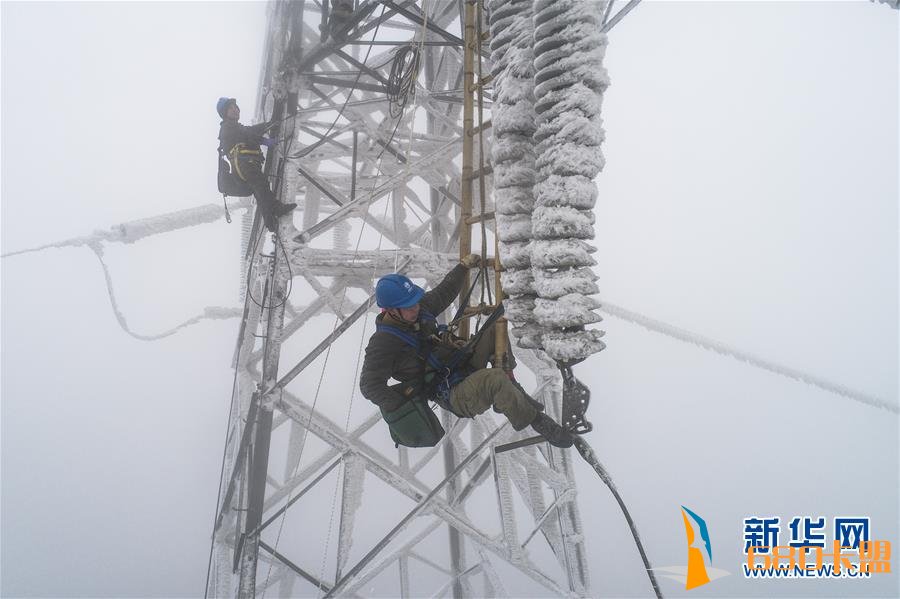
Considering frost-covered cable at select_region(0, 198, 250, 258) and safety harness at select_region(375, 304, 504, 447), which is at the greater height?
frost-covered cable at select_region(0, 198, 250, 258)

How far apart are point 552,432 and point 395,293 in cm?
165

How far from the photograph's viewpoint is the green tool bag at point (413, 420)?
151 inches

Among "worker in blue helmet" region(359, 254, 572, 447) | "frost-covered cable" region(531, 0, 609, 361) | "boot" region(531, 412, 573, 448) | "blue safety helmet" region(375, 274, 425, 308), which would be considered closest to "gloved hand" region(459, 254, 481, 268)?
"worker in blue helmet" region(359, 254, 572, 447)

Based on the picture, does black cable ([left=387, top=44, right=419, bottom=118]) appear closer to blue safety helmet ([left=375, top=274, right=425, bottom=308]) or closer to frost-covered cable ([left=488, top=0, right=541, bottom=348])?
frost-covered cable ([left=488, top=0, right=541, bottom=348])

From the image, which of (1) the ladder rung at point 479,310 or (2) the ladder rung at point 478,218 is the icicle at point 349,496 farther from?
(2) the ladder rung at point 478,218

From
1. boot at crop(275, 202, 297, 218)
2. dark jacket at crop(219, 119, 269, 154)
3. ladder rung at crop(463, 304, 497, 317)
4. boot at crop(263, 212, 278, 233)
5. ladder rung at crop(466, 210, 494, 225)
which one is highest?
dark jacket at crop(219, 119, 269, 154)

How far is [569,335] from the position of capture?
Result: 3.11 metres

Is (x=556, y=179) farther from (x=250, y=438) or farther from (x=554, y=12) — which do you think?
(x=250, y=438)

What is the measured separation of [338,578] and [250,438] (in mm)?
1643

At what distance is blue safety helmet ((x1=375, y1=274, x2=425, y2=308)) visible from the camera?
3.96m

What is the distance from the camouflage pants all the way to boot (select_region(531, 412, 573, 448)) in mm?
78

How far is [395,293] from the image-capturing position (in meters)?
3.97

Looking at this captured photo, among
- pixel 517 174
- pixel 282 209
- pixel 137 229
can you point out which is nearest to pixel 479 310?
pixel 517 174

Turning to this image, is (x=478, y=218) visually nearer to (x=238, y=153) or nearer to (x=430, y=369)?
(x=430, y=369)
